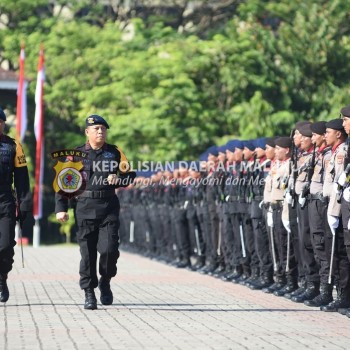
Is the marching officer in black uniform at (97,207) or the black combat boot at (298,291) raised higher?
the marching officer in black uniform at (97,207)

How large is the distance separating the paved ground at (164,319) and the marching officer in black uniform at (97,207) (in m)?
0.50

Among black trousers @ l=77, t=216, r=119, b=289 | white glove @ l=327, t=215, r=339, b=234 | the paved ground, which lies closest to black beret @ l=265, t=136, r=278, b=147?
the paved ground

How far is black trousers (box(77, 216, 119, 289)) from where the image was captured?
1550 centimetres

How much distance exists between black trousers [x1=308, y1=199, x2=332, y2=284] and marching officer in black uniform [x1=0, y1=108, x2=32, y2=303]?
314cm

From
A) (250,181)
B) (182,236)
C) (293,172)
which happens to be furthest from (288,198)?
(182,236)

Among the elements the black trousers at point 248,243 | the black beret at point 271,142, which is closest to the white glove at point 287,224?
the black beret at point 271,142

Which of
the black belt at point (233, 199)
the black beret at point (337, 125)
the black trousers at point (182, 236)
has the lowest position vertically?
the black trousers at point (182, 236)

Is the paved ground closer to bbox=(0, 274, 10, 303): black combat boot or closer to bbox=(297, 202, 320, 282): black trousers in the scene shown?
bbox=(0, 274, 10, 303): black combat boot

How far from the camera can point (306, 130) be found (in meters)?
17.0

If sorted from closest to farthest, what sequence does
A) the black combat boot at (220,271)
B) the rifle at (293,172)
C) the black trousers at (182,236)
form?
the rifle at (293,172) → the black combat boot at (220,271) → the black trousers at (182,236)

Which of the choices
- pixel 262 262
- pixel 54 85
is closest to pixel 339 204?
pixel 262 262

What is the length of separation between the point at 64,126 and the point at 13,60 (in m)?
2.97

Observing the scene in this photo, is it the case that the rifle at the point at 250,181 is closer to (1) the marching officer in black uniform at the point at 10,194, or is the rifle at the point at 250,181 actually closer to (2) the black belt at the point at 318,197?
(2) the black belt at the point at 318,197

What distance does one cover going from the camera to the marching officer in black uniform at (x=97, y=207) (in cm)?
1552
